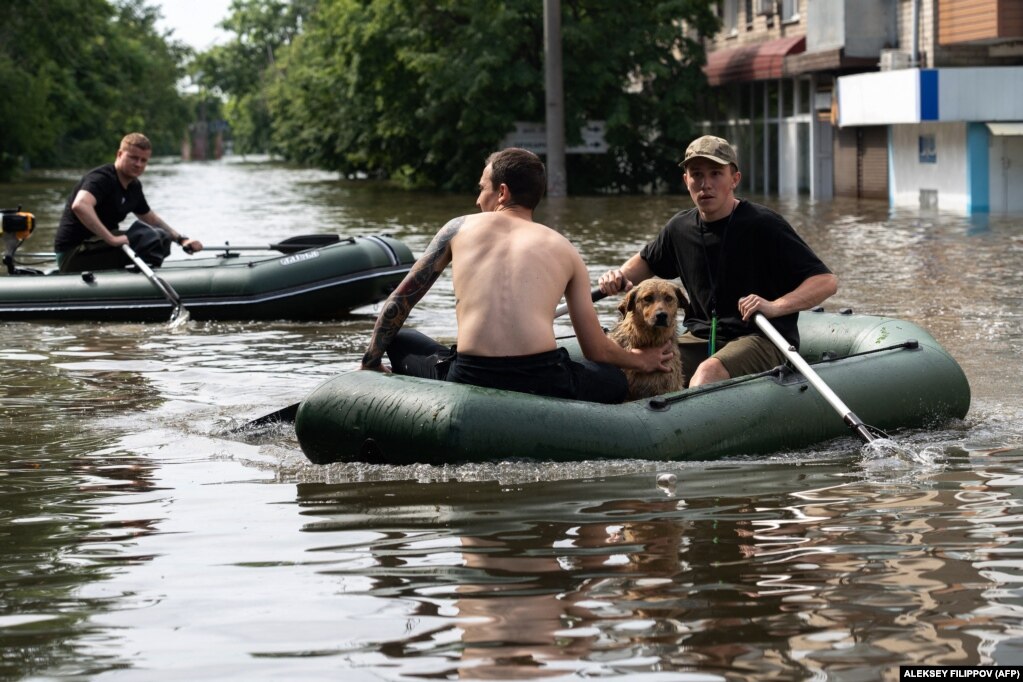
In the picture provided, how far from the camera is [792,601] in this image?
5.04 meters

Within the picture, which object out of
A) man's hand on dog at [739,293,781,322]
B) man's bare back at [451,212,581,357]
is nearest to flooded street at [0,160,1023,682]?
man's bare back at [451,212,581,357]

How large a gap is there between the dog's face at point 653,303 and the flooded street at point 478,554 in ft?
2.37

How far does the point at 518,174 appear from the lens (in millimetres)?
6887

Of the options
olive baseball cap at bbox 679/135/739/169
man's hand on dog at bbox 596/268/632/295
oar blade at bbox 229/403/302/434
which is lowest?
oar blade at bbox 229/403/302/434

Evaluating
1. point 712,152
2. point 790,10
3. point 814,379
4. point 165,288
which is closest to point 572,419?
point 814,379

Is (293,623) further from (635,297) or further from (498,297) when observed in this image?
(635,297)

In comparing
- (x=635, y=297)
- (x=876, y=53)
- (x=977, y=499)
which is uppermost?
(x=876, y=53)

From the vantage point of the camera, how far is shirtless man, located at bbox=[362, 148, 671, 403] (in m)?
6.92

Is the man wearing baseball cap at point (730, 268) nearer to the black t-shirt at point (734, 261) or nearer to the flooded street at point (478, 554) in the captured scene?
the black t-shirt at point (734, 261)

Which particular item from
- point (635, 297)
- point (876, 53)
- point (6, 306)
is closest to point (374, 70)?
point (876, 53)

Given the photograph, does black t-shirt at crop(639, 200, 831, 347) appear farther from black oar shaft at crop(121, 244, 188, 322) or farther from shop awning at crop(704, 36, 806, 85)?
shop awning at crop(704, 36, 806, 85)

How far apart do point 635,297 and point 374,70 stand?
3379cm

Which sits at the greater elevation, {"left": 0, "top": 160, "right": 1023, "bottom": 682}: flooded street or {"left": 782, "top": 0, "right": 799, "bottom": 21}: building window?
{"left": 782, "top": 0, "right": 799, "bottom": 21}: building window

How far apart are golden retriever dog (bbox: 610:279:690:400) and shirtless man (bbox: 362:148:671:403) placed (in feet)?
0.88
